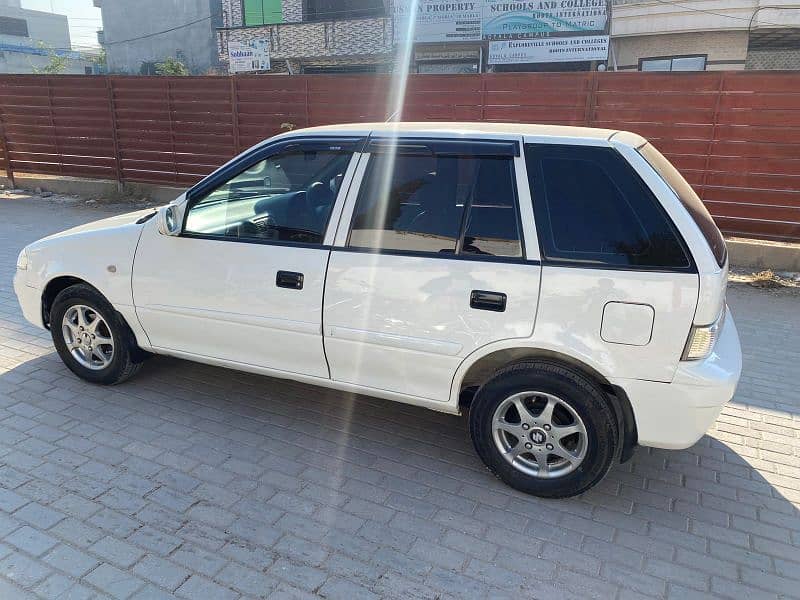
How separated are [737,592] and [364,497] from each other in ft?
5.64

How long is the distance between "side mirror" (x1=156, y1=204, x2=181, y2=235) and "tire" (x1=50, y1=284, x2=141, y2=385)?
739 millimetres

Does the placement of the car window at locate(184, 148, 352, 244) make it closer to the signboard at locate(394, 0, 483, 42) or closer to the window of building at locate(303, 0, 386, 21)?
the signboard at locate(394, 0, 483, 42)

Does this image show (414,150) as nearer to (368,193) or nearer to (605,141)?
(368,193)

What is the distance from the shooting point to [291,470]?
11.0 ft

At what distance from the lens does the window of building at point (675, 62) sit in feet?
61.5

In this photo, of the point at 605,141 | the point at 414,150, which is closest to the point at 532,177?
the point at 605,141

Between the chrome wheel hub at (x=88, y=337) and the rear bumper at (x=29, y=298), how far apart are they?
25 cm

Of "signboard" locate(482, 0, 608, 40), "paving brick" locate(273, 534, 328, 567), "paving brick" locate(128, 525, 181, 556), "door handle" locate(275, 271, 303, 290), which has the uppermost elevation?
"signboard" locate(482, 0, 608, 40)

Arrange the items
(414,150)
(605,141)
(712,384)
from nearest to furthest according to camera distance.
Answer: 1. (712,384)
2. (605,141)
3. (414,150)

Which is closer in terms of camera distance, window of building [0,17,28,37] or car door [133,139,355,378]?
car door [133,139,355,378]

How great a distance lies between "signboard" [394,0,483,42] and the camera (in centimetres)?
2155

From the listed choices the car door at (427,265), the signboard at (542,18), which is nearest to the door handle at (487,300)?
the car door at (427,265)

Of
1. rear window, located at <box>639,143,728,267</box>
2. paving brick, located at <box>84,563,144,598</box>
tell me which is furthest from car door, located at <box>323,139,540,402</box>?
paving brick, located at <box>84,563,144,598</box>

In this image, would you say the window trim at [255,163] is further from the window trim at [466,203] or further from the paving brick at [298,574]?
the paving brick at [298,574]
